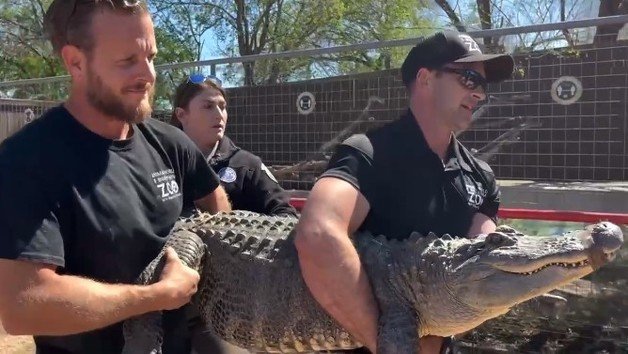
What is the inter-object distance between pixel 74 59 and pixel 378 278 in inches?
49.0

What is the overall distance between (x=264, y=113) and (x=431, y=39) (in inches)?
169

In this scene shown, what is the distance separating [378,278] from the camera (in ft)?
7.54

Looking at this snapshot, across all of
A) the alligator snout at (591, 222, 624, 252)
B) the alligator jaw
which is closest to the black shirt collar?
the alligator jaw

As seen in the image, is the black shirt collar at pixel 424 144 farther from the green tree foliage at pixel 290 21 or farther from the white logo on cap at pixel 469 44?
the green tree foliage at pixel 290 21

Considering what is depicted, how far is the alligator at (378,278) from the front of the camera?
6.95 feet

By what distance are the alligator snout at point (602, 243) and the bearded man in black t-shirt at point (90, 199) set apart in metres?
1.28

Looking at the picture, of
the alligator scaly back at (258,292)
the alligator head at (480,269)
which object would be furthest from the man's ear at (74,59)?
the alligator head at (480,269)

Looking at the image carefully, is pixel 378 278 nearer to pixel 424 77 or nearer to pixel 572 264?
pixel 572 264

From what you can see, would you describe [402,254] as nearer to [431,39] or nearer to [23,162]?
[431,39]

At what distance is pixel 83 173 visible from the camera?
1788mm

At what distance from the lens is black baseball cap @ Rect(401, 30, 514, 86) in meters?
2.46

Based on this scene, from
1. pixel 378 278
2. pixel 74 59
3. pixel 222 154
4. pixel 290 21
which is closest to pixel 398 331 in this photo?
pixel 378 278

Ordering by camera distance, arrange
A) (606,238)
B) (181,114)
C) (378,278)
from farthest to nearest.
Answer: (181,114) → (378,278) → (606,238)

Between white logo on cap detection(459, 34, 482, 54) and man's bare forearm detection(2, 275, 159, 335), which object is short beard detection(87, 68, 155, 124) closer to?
man's bare forearm detection(2, 275, 159, 335)
